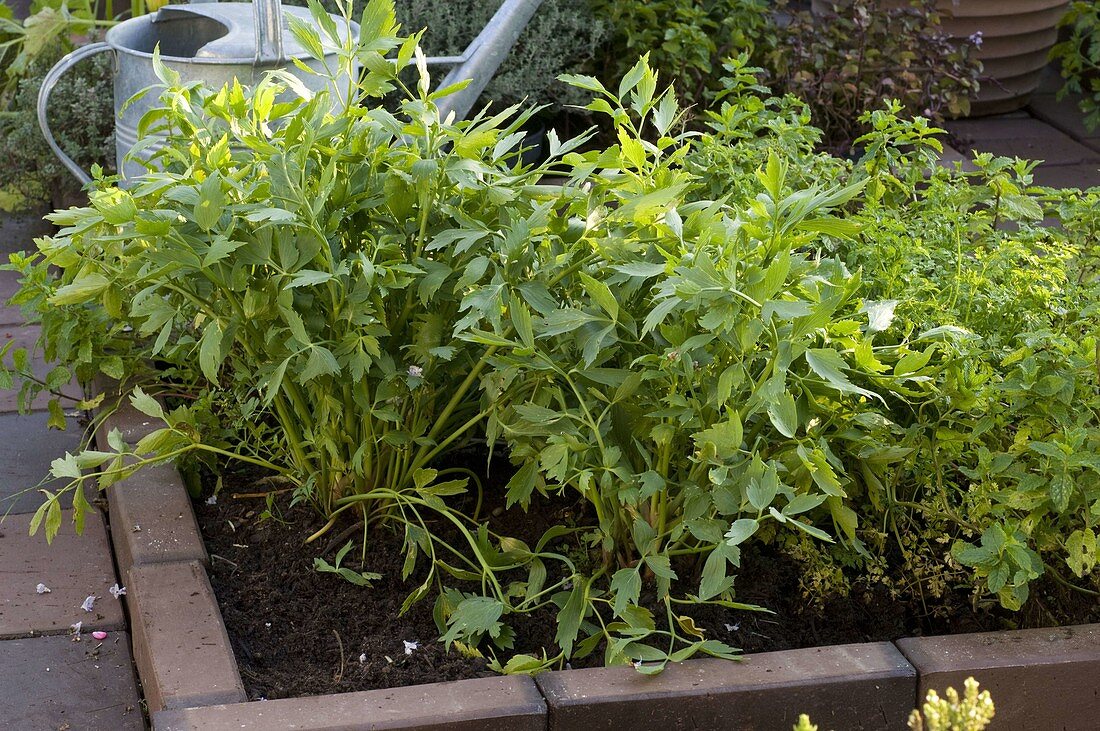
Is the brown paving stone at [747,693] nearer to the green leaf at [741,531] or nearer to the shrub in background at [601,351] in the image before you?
the shrub in background at [601,351]

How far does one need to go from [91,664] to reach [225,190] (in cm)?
84

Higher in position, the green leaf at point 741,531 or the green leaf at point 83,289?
the green leaf at point 83,289

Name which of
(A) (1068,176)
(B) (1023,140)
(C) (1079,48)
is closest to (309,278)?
(A) (1068,176)

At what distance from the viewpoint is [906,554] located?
1.92 metres

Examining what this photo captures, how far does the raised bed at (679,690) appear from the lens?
64.3 inches

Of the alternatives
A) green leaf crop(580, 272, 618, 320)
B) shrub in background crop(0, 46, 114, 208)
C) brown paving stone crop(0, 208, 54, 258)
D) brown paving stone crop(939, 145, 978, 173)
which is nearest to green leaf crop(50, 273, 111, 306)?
green leaf crop(580, 272, 618, 320)

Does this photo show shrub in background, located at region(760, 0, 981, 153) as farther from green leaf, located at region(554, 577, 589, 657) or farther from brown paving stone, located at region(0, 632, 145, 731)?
brown paving stone, located at region(0, 632, 145, 731)

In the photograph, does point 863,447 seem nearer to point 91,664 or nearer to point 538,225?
point 538,225

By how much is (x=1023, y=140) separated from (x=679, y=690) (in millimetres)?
3860

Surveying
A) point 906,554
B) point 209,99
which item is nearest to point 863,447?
point 906,554

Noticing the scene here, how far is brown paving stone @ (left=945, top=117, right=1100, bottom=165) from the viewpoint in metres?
4.68

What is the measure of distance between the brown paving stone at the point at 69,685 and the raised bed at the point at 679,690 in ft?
0.27

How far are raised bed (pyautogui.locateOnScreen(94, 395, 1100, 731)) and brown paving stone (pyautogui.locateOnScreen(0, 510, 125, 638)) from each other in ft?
1.05

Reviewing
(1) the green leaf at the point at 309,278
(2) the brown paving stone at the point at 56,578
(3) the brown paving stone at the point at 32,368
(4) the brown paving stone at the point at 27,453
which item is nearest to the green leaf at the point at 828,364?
(1) the green leaf at the point at 309,278
